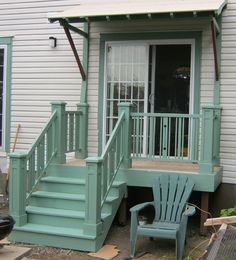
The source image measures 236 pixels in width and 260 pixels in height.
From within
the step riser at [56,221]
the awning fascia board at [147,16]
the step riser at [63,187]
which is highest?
the awning fascia board at [147,16]

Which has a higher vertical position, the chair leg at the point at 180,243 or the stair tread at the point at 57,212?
the stair tread at the point at 57,212

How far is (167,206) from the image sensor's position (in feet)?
21.1

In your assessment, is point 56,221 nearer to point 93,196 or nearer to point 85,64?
point 93,196

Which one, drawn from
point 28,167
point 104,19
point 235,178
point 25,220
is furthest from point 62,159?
point 235,178

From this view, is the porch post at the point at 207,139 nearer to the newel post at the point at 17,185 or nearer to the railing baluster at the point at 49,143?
the railing baluster at the point at 49,143

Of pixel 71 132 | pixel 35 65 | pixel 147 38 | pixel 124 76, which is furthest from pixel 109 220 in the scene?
pixel 35 65

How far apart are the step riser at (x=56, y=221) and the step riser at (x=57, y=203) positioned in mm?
245

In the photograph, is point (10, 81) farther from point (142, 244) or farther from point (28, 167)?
point (142, 244)

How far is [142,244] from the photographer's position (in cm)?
639

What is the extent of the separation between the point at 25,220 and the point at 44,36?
3.47m

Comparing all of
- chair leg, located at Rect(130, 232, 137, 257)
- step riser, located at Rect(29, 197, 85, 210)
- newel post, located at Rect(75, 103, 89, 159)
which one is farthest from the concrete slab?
newel post, located at Rect(75, 103, 89, 159)

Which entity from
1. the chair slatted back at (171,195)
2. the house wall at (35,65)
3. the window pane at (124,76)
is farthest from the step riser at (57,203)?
the house wall at (35,65)

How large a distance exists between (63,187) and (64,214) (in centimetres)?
63

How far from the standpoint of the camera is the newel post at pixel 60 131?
7.14 metres
